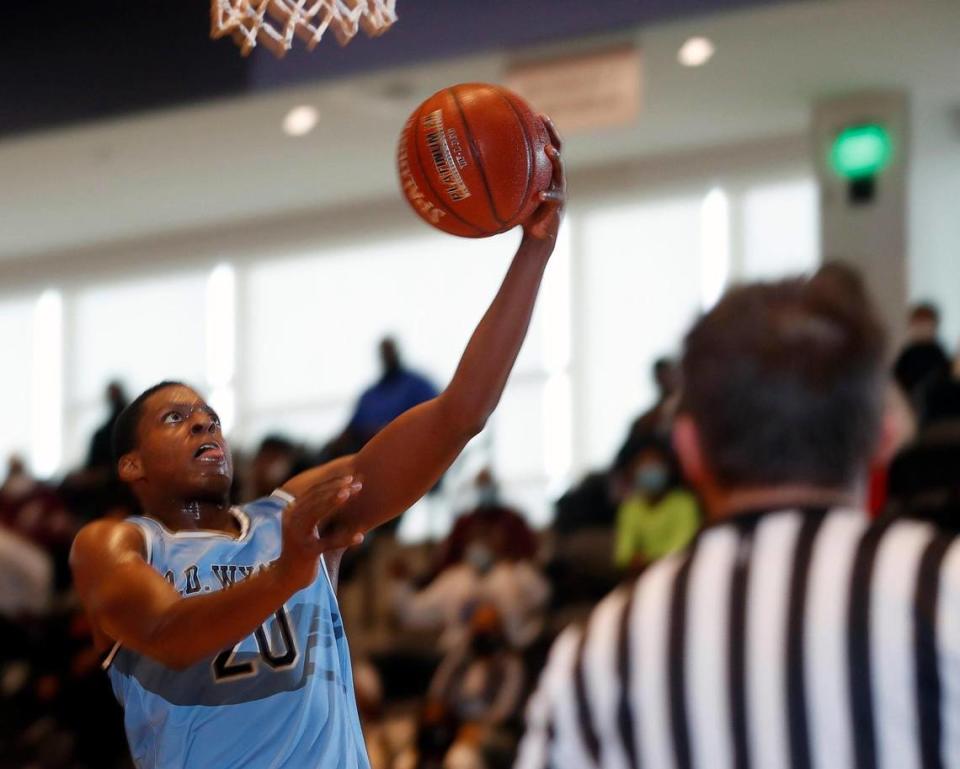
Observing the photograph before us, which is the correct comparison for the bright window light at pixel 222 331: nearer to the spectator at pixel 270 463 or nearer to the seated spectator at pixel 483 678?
the spectator at pixel 270 463

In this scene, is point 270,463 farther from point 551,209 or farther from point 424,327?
point 551,209

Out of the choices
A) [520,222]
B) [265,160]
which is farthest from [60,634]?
[520,222]

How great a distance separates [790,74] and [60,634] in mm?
6659

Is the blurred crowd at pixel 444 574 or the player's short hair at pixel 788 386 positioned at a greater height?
the player's short hair at pixel 788 386

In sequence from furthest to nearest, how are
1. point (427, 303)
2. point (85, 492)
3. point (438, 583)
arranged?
point (427, 303) < point (85, 492) < point (438, 583)

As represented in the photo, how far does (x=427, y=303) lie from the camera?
51.2ft

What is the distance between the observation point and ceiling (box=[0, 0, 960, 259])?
1110cm

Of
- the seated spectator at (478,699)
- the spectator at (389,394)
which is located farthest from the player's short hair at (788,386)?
the spectator at (389,394)

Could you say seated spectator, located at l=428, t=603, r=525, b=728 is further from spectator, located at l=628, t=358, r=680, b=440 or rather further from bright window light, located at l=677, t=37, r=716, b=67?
bright window light, located at l=677, t=37, r=716, b=67

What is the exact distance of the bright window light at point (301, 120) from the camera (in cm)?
1314

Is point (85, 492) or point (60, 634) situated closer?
point (60, 634)

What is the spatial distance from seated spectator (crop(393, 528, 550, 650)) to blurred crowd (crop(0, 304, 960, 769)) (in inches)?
0.5

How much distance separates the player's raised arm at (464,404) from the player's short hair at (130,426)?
0.40 metres

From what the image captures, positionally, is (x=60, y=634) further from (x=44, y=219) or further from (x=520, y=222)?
(x=520, y=222)
